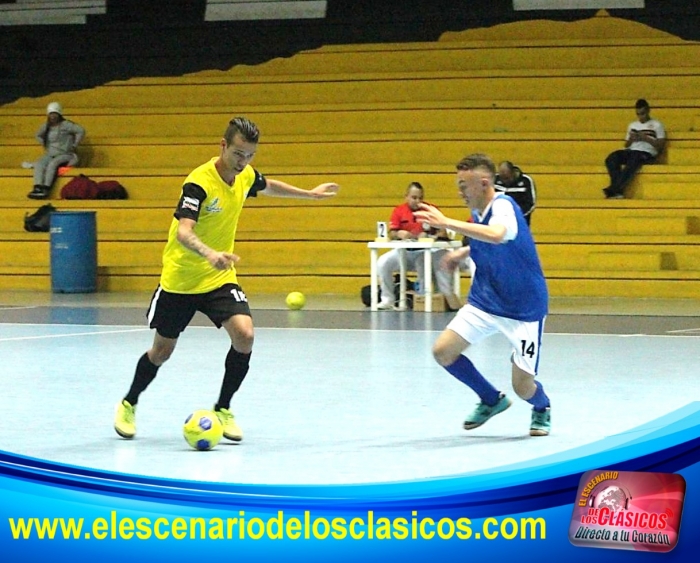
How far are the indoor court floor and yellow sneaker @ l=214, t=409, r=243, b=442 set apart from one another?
2.2 inches

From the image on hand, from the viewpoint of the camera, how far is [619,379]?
930 centimetres

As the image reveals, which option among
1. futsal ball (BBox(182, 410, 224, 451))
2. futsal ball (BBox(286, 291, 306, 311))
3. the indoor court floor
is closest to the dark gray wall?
futsal ball (BBox(286, 291, 306, 311))

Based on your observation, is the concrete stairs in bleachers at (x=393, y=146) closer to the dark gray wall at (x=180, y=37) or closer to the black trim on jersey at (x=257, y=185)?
the dark gray wall at (x=180, y=37)

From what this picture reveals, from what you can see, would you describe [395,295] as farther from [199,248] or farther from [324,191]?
[199,248]

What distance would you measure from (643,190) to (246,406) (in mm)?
11502

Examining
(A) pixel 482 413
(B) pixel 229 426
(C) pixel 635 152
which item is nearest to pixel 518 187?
(C) pixel 635 152

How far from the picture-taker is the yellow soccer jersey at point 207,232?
6.87m

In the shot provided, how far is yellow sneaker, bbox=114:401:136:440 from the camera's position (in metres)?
6.97

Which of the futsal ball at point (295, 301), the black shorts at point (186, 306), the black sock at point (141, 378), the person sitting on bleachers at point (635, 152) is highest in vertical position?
the person sitting on bleachers at point (635, 152)

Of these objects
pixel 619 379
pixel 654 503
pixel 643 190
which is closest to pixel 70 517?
→ pixel 654 503

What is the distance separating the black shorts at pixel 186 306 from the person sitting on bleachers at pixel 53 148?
13.7 metres

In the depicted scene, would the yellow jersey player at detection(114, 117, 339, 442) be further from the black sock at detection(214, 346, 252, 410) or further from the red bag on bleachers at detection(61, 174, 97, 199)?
the red bag on bleachers at detection(61, 174, 97, 199)

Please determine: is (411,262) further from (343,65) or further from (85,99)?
(85,99)

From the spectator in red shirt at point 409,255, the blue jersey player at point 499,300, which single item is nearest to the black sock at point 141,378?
the blue jersey player at point 499,300
